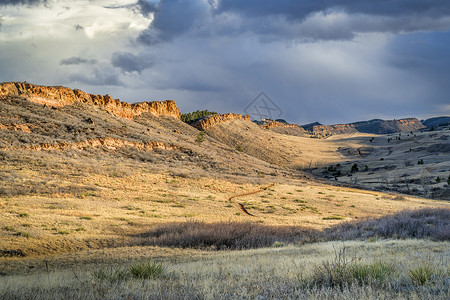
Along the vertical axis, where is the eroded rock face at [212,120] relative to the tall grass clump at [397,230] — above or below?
above

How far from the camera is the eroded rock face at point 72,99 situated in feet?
196

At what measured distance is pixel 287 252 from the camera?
496 inches

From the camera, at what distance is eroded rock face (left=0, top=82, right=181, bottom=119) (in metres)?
59.7

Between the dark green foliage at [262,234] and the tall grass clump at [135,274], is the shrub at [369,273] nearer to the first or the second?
the tall grass clump at [135,274]

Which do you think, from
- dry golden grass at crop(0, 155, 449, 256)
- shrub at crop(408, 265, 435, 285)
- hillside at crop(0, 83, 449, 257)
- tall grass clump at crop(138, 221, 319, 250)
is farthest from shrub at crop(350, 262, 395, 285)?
dry golden grass at crop(0, 155, 449, 256)

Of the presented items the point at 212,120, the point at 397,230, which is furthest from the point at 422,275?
the point at 212,120

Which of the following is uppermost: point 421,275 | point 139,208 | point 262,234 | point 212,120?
point 212,120

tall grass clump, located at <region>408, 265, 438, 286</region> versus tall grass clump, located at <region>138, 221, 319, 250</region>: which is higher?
tall grass clump, located at <region>408, 265, 438, 286</region>

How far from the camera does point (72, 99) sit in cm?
6862

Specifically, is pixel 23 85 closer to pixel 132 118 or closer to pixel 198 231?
pixel 132 118

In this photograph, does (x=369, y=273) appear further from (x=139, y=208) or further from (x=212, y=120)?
(x=212, y=120)

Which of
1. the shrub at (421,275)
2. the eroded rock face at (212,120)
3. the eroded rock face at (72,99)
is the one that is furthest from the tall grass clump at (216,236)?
the eroded rock face at (212,120)

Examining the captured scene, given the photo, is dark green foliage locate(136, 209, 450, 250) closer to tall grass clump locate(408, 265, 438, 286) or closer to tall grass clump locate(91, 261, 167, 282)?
tall grass clump locate(91, 261, 167, 282)

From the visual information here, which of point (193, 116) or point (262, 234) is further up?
point (193, 116)
